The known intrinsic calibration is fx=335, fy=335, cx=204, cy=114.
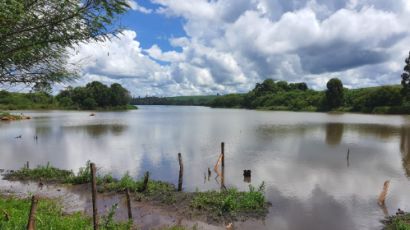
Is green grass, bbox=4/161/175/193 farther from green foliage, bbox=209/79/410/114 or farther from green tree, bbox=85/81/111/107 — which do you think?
green tree, bbox=85/81/111/107

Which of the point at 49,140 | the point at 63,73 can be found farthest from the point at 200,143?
the point at 63,73

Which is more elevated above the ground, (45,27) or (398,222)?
(45,27)

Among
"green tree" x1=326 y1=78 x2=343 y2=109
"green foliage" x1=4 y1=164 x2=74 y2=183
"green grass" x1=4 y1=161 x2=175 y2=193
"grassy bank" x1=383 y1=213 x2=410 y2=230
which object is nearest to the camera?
"grassy bank" x1=383 y1=213 x2=410 y2=230

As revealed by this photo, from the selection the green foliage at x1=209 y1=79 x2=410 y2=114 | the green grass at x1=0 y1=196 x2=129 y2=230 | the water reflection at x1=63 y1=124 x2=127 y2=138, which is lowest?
the water reflection at x1=63 y1=124 x2=127 y2=138

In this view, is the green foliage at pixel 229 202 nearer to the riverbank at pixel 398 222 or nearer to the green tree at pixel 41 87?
the riverbank at pixel 398 222

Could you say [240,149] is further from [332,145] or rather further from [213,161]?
[332,145]

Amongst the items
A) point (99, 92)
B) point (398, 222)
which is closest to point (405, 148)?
point (398, 222)

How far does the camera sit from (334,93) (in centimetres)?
15000

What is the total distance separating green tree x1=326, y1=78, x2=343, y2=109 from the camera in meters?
148

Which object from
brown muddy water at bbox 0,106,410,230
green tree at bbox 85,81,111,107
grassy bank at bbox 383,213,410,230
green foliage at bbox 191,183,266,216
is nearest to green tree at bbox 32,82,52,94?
brown muddy water at bbox 0,106,410,230

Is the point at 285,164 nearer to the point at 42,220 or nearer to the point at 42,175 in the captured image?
the point at 42,175

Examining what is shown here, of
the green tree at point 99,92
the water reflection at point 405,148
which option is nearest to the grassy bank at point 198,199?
the water reflection at point 405,148

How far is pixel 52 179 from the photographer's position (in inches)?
1066

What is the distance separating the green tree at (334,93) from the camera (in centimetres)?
14770
